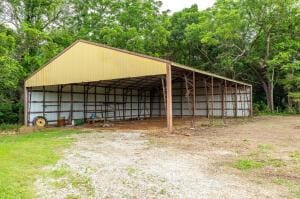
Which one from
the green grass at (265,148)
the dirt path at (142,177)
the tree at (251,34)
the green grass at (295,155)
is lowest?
the dirt path at (142,177)

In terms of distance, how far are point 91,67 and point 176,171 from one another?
1009 centimetres

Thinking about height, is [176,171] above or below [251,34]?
below

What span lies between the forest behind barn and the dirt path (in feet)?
49.2

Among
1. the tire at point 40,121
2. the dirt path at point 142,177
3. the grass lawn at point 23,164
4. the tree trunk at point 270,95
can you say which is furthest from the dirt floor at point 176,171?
the tree trunk at point 270,95

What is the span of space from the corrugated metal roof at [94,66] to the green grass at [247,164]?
635 centimetres

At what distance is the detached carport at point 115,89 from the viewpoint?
14.1 m

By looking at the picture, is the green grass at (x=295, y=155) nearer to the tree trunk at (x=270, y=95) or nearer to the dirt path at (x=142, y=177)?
the dirt path at (x=142, y=177)

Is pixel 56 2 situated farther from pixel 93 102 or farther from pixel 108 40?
pixel 93 102

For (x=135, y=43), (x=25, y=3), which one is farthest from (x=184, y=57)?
(x=25, y=3)

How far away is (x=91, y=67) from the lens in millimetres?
15398

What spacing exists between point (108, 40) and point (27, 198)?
21019mm

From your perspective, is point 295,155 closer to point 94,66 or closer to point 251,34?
point 94,66

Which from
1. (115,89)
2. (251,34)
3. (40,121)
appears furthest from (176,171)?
(251,34)

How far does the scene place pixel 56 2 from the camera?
2183 cm
